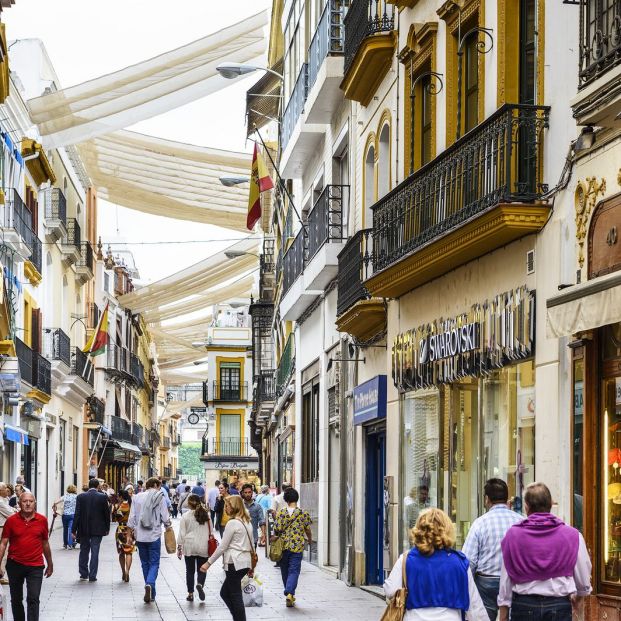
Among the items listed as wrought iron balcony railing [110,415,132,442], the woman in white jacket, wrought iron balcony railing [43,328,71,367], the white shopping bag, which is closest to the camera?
the white shopping bag

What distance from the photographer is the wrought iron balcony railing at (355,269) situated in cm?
2028

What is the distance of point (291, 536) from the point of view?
18797 mm

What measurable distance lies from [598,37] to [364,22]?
8754mm

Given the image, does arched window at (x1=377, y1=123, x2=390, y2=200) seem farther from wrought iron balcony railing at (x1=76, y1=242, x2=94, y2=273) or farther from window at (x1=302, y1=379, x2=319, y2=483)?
wrought iron balcony railing at (x1=76, y1=242, x2=94, y2=273)

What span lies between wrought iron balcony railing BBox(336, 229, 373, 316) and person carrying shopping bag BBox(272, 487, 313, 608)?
3290 mm

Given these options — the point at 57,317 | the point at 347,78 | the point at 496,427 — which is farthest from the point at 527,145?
the point at 57,317

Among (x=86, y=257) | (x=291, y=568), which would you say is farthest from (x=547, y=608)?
(x=86, y=257)

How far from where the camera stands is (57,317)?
1855 inches

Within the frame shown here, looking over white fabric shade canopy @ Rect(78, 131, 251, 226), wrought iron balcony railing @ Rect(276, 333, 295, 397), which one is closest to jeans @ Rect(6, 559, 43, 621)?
wrought iron balcony railing @ Rect(276, 333, 295, 397)

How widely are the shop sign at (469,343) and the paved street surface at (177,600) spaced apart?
3.14 meters

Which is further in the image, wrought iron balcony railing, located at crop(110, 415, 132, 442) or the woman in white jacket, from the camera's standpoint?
wrought iron balcony railing, located at crop(110, 415, 132, 442)

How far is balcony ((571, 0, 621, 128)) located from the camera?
11.0 metres

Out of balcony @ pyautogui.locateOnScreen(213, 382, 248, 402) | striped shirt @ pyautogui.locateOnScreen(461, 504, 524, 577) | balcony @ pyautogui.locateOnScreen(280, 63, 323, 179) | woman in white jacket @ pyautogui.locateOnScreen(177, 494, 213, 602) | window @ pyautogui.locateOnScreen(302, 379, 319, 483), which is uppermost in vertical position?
balcony @ pyautogui.locateOnScreen(280, 63, 323, 179)

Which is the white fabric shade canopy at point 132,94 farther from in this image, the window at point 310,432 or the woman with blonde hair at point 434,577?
the woman with blonde hair at point 434,577
